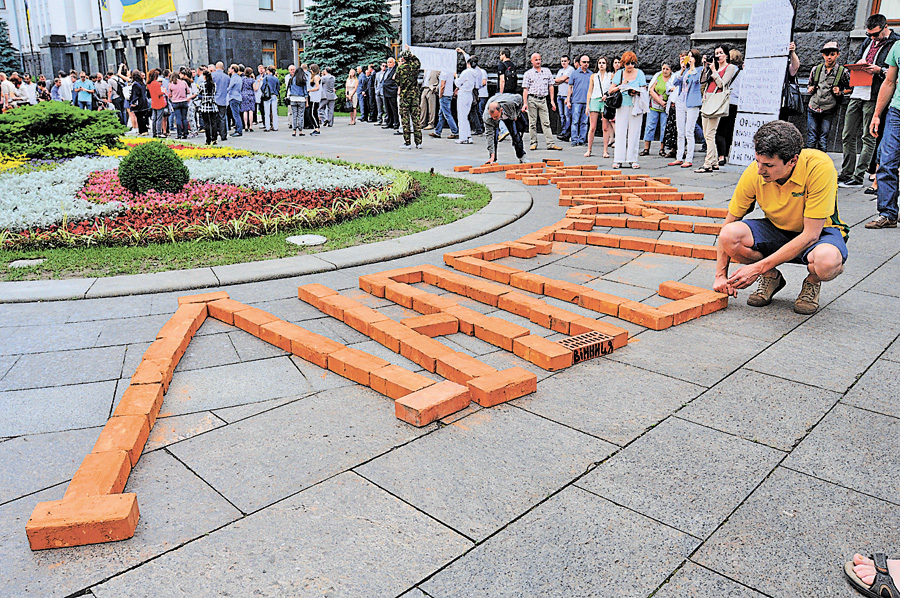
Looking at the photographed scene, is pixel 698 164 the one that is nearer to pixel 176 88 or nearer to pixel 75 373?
pixel 75 373

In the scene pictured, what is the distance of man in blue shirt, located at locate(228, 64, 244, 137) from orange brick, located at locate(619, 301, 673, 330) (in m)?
17.5

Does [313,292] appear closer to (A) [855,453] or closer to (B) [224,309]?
(B) [224,309]

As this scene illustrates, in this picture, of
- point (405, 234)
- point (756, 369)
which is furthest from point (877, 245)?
point (405, 234)

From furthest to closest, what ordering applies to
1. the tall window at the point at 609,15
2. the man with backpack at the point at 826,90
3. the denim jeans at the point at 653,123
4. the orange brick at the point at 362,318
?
→ the tall window at the point at 609,15 < the denim jeans at the point at 653,123 < the man with backpack at the point at 826,90 < the orange brick at the point at 362,318

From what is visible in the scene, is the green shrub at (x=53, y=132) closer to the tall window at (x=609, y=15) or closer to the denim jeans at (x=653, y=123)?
the denim jeans at (x=653, y=123)

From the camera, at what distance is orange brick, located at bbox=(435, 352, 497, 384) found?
3.64 m

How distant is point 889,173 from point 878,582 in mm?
6659

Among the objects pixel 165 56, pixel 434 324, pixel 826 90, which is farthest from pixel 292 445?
pixel 165 56

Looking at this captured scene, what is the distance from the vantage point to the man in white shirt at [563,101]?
54.0 ft

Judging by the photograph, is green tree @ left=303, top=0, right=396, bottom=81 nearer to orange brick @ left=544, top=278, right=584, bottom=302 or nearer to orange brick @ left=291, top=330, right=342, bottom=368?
orange brick @ left=544, top=278, right=584, bottom=302

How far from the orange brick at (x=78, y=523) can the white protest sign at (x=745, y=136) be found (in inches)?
448

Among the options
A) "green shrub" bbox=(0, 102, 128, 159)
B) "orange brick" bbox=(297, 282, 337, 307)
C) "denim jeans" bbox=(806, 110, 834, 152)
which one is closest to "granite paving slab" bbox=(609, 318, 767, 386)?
"orange brick" bbox=(297, 282, 337, 307)

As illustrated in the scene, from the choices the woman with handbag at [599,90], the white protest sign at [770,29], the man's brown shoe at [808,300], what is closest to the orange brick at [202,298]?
the man's brown shoe at [808,300]

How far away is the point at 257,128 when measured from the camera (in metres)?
23.7
